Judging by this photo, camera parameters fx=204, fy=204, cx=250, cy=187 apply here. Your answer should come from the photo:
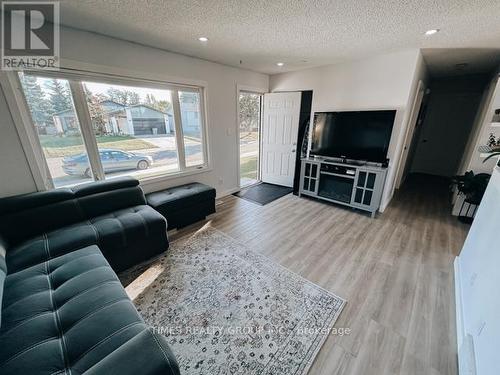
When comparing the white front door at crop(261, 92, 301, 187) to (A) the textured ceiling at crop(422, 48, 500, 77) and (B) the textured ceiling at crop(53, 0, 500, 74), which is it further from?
(A) the textured ceiling at crop(422, 48, 500, 77)

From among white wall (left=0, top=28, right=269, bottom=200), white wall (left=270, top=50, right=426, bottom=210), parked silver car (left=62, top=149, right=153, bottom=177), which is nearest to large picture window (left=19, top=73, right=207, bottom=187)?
parked silver car (left=62, top=149, right=153, bottom=177)

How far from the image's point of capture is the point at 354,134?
329cm

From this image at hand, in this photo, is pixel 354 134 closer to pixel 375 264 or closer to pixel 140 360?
pixel 375 264

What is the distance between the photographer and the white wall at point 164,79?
1.93m

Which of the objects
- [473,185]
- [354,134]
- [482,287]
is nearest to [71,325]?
[482,287]

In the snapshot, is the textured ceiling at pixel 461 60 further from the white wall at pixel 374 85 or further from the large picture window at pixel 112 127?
the large picture window at pixel 112 127

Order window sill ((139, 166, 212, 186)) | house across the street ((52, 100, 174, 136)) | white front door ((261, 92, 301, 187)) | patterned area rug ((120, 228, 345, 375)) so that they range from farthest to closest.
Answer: white front door ((261, 92, 301, 187)), window sill ((139, 166, 212, 186)), house across the street ((52, 100, 174, 136)), patterned area rug ((120, 228, 345, 375))

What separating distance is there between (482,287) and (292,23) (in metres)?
2.59

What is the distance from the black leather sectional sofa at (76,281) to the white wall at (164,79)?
1.21 feet

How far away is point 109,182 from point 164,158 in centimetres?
93

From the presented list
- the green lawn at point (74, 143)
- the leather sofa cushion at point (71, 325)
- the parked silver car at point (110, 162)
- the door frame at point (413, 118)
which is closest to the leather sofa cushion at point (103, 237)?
the leather sofa cushion at point (71, 325)

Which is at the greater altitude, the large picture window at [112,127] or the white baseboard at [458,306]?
the large picture window at [112,127]

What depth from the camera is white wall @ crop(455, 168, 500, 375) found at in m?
1.06

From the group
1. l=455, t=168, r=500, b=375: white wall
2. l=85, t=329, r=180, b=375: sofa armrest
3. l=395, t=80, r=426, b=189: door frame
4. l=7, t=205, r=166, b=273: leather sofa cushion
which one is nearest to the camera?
l=85, t=329, r=180, b=375: sofa armrest
